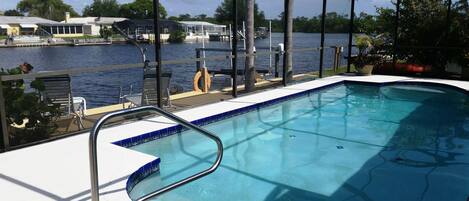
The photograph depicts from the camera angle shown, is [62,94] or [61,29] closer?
[62,94]

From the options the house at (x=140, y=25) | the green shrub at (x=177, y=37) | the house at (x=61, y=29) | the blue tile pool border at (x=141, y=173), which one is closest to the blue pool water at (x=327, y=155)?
the blue tile pool border at (x=141, y=173)

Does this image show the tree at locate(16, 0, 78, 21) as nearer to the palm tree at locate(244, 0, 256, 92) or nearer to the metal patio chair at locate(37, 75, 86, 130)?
the palm tree at locate(244, 0, 256, 92)

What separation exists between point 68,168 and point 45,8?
95.4 m

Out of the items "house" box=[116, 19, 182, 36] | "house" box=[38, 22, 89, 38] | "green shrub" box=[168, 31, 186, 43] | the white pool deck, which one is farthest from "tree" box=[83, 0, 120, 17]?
the white pool deck

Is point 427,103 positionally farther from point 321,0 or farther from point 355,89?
point 321,0

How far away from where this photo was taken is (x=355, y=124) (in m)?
6.25

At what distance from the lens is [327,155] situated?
4.82 meters

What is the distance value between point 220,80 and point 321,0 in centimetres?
342

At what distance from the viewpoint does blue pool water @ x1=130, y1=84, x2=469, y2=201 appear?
3820 mm

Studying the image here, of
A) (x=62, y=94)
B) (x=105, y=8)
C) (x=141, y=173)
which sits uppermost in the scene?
(x=105, y=8)

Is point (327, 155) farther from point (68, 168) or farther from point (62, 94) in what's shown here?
point (62, 94)

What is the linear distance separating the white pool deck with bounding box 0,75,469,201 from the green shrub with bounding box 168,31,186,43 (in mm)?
57797

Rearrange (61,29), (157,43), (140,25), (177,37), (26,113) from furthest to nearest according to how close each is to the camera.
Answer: (61,29)
(177,37)
(140,25)
(157,43)
(26,113)

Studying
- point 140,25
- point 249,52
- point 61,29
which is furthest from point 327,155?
point 61,29
